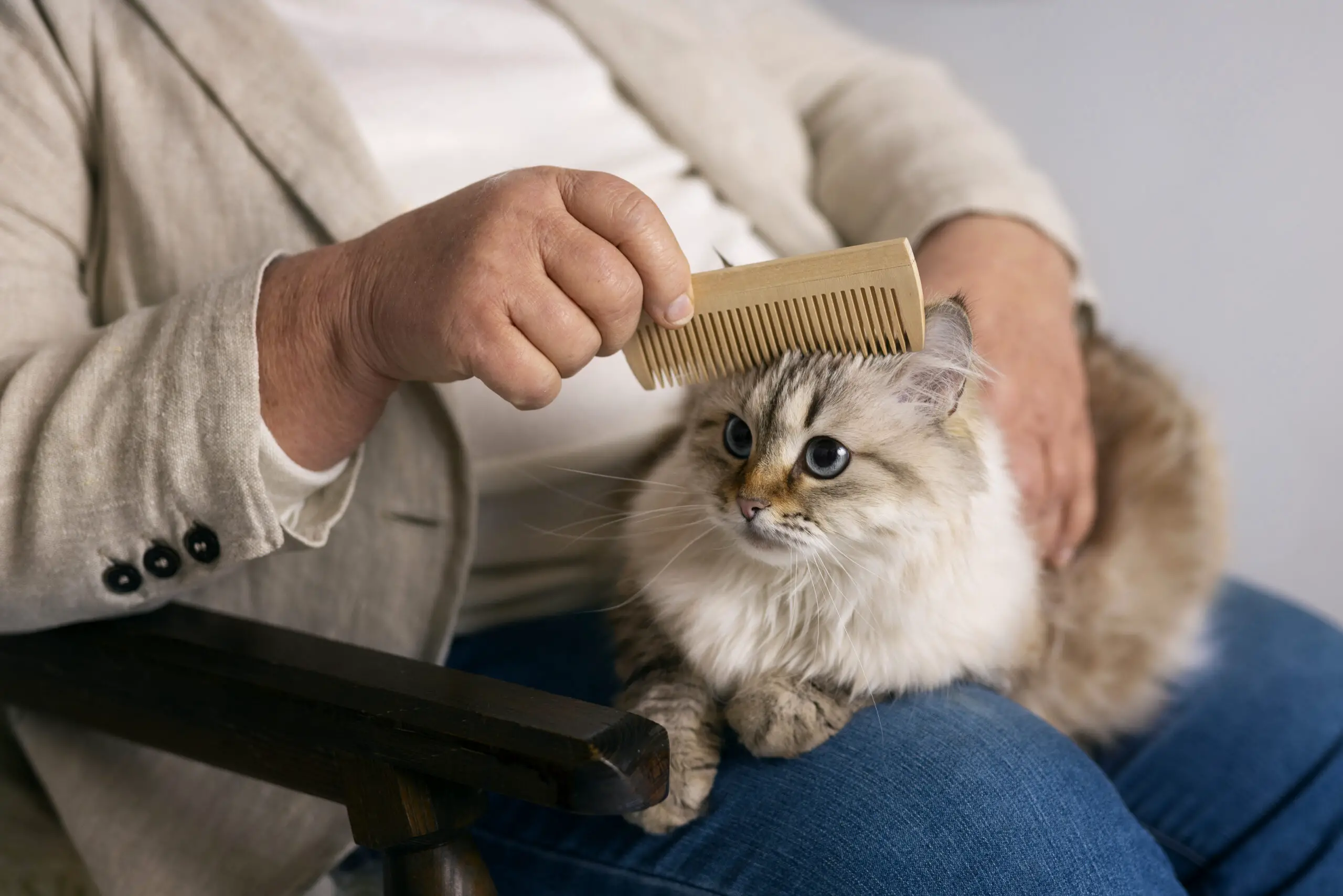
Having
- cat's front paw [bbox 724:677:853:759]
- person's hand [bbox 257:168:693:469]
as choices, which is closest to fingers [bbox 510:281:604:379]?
person's hand [bbox 257:168:693:469]

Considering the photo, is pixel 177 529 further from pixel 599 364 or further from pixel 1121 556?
pixel 1121 556

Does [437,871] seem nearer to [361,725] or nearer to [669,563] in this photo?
[361,725]

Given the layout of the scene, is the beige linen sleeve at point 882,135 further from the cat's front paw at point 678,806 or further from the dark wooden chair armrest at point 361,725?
the dark wooden chair armrest at point 361,725

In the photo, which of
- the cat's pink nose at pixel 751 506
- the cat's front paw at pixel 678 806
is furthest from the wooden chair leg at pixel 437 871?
the cat's pink nose at pixel 751 506

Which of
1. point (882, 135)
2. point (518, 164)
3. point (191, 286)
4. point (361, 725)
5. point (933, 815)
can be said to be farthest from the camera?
point (882, 135)

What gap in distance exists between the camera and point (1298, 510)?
2.36 m

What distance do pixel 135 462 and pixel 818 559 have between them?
2.15 feet

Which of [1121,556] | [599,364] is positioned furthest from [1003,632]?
[599,364]

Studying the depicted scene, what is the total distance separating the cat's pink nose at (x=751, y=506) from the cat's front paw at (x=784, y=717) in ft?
0.64

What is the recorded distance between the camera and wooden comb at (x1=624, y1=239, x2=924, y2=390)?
2.76 feet

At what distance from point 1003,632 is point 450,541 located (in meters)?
0.63

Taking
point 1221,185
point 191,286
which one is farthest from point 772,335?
point 1221,185

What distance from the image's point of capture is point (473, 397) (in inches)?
49.1

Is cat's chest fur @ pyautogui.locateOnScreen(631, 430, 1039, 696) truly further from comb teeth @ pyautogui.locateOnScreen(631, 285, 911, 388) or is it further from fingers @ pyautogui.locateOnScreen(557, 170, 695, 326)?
fingers @ pyautogui.locateOnScreen(557, 170, 695, 326)
